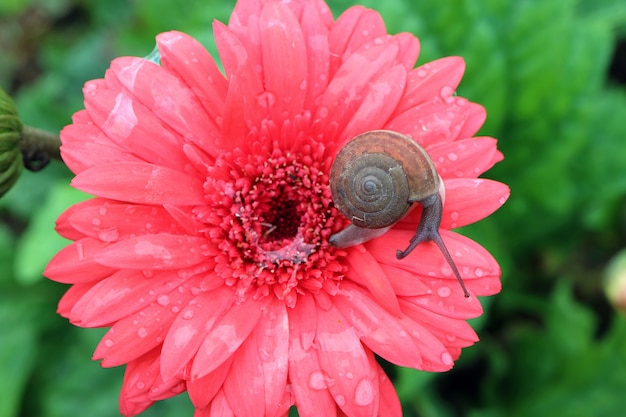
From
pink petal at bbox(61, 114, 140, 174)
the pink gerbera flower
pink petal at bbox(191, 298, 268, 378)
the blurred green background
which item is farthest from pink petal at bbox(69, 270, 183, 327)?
the blurred green background

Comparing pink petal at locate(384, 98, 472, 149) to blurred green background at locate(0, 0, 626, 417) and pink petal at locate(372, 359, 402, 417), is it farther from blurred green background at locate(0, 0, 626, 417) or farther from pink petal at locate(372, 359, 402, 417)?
blurred green background at locate(0, 0, 626, 417)

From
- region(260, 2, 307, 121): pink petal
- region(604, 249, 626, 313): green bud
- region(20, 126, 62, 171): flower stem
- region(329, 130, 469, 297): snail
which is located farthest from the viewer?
region(604, 249, 626, 313): green bud

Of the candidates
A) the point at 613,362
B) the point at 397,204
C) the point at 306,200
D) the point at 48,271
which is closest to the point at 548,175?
the point at 613,362

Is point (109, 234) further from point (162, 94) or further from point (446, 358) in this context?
point (446, 358)

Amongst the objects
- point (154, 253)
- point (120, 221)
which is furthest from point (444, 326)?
point (120, 221)

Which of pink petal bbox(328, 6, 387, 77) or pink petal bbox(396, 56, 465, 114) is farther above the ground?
pink petal bbox(328, 6, 387, 77)

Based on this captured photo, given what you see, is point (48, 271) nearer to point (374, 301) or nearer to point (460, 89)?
point (374, 301)

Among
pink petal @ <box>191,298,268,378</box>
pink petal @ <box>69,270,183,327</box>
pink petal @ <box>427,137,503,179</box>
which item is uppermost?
pink petal @ <box>427,137,503,179</box>
